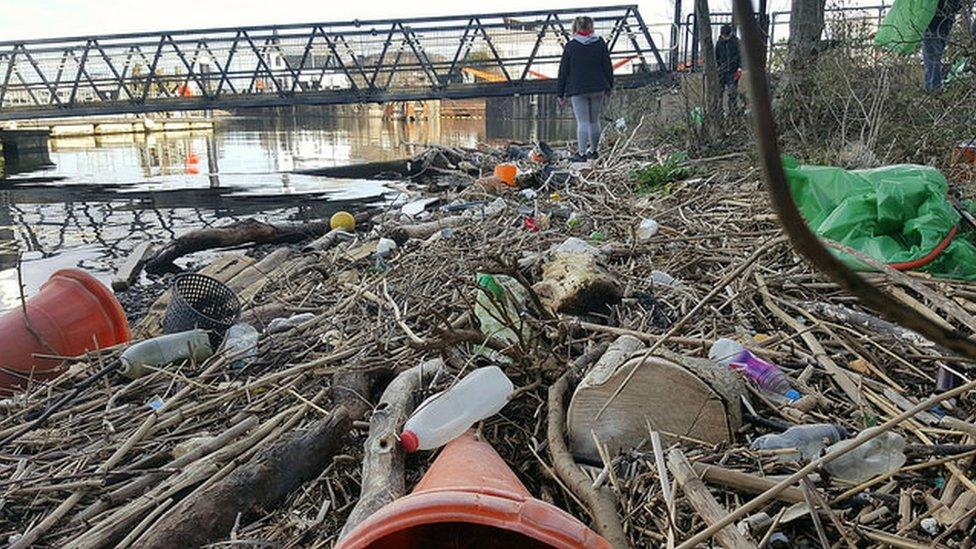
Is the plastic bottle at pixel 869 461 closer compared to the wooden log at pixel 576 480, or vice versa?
the wooden log at pixel 576 480

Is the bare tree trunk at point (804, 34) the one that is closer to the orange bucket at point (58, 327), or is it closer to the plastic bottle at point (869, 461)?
the plastic bottle at point (869, 461)

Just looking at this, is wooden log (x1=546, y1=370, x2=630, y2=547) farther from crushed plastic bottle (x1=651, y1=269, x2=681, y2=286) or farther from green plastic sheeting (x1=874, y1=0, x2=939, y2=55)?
green plastic sheeting (x1=874, y1=0, x2=939, y2=55)

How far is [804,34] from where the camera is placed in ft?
23.0

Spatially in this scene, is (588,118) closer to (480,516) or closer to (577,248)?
(577,248)

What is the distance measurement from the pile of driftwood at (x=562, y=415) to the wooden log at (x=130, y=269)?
2.84 metres


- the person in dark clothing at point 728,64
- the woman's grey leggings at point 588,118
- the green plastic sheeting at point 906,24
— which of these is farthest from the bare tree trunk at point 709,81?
the green plastic sheeting at point 906,24

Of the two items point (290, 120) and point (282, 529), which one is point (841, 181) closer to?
point (282, 529)

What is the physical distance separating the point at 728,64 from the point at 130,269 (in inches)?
307

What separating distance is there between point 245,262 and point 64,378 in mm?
2785

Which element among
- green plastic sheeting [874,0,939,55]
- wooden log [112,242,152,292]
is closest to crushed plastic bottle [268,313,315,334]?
wooden log [112,242,152,292]

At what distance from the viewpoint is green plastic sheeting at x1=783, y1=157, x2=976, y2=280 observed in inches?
119

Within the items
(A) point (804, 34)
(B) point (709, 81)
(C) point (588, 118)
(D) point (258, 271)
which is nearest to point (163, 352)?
(D) point (258, 271)

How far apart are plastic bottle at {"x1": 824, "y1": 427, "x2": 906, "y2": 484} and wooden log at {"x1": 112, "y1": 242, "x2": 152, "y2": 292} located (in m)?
6.08

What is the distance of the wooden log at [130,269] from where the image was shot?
6215 millimetres
